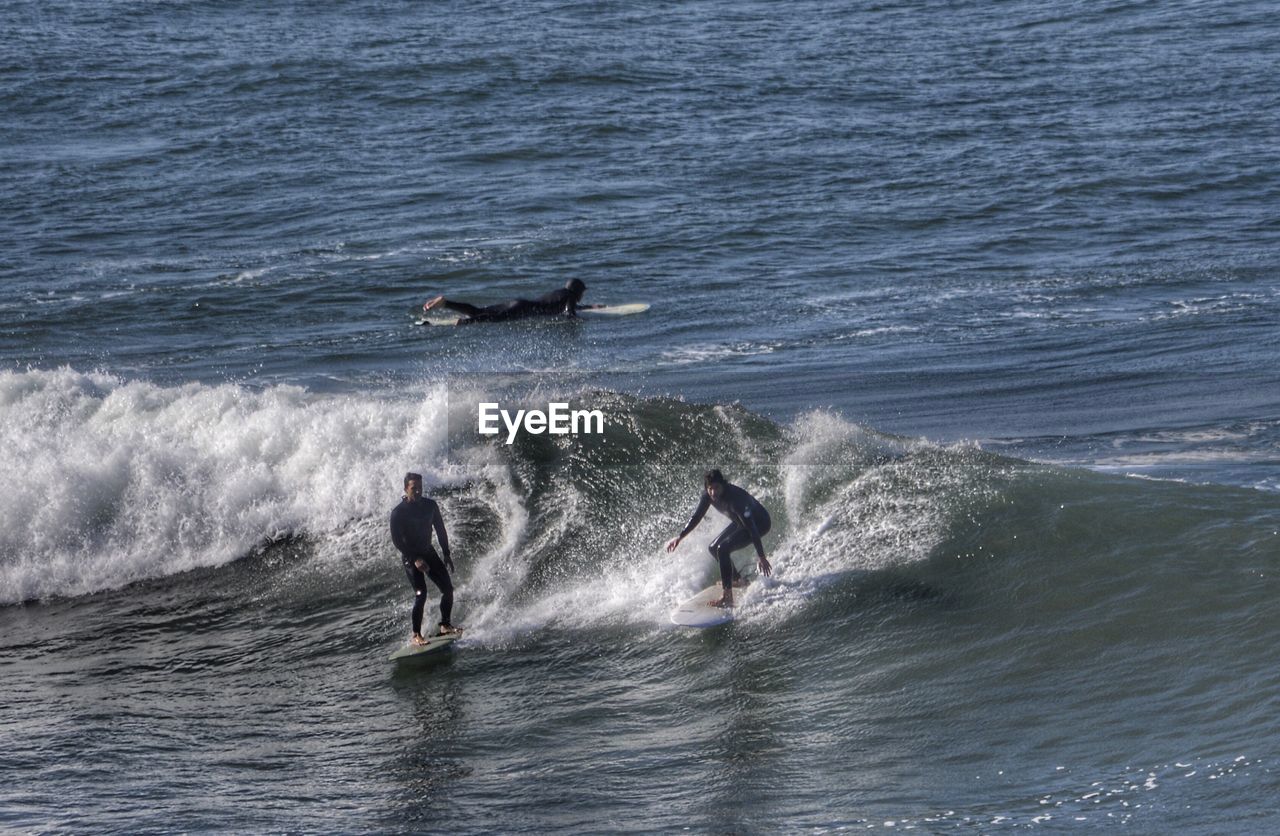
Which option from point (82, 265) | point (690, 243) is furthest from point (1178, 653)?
point (82, 265)

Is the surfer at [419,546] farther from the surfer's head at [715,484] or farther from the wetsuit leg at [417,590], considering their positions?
the surfer's head at [715,484]

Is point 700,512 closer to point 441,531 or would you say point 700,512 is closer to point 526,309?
point 441,531

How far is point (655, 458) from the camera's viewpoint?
15.3m

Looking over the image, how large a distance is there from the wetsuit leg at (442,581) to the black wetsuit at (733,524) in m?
2.05

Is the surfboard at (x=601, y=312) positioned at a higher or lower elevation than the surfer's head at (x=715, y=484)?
higher

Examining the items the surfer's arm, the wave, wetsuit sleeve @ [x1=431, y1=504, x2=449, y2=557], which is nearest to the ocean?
the wave

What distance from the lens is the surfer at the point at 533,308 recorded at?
2270 cm

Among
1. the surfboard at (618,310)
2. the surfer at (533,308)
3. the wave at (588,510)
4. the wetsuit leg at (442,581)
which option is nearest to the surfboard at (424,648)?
the wetsuit leg at (442,581)

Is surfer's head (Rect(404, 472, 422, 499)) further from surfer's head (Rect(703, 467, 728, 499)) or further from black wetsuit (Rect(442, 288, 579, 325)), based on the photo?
black wetsuit (Rect(442, 288, 579, 325))

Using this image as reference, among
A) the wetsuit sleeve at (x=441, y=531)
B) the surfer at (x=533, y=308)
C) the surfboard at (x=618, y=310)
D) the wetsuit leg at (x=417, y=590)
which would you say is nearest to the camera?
the wetsuit sleeve at (x=441, y=531)

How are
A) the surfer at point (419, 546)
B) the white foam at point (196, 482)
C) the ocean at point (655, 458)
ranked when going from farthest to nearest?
the white foam at point (196, 482), the surfer at point (419, 546), the ocean at point (655, 458)

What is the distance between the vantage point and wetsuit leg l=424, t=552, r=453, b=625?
40.1 feet

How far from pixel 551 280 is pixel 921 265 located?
21.1ft

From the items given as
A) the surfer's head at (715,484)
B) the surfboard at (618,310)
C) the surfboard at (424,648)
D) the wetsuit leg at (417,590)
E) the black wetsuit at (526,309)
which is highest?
the black wetsuit at (526,309)
